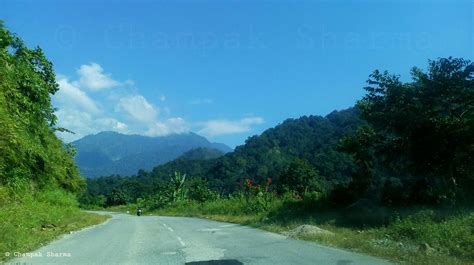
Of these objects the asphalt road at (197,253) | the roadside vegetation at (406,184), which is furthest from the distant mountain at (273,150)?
the asphalt road at (197,253)

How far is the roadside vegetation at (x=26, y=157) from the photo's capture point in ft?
56.2

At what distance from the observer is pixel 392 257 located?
39.7 feet

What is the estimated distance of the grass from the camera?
14906 millimetres

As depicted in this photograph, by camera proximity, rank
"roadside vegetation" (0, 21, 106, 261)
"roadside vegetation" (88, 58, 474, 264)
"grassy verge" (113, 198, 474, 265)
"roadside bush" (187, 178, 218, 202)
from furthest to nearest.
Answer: "roadside bush" (187, 178, 218, 202)
"roadside vegetation" (0, 21, 106, 261)
"roadside vegetation" (88, 58, 474, 264)
"grassy verge" (113, 198, 474, 265)

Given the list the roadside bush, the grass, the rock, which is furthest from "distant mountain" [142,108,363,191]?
the rock

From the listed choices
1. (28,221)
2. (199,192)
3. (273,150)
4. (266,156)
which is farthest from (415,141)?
(273,150)

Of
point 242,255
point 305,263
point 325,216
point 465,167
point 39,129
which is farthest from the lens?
point 39,129

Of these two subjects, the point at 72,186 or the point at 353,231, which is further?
the point at 72,186

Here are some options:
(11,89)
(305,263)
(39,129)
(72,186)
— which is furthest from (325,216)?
(72,186)

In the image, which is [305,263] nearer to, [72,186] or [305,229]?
[305,229]

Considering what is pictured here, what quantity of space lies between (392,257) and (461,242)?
2.49 meters

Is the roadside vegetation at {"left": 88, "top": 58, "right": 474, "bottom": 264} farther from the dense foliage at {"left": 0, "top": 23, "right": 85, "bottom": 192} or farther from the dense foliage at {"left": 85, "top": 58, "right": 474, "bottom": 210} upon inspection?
the dense foliage at {"left": 0, "top": 23, "right": 85, "bottom": 192}

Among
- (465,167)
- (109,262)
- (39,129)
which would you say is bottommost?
(109,262)

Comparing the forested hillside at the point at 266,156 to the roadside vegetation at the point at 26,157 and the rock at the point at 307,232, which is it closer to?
the roadside vegetation at the point at 26,157
